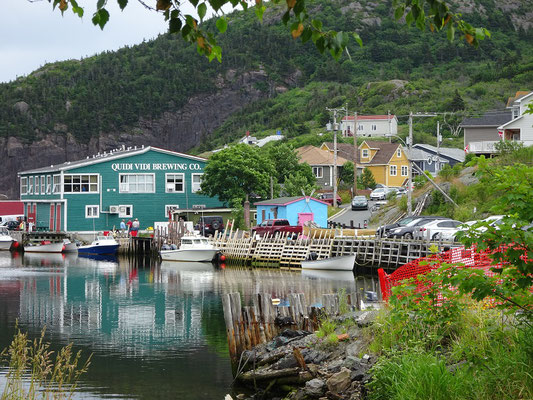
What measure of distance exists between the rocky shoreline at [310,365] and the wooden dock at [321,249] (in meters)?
26.7

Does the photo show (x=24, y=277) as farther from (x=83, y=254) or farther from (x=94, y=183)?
(x=94, y=183)

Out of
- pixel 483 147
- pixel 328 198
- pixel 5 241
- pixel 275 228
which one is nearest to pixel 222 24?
pixel 275 228

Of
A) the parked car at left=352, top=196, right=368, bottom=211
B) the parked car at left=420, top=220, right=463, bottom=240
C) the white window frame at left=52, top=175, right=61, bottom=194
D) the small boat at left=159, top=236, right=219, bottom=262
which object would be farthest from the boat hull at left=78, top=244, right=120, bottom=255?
the parked car at left=420, top=220, right=463, bottom=240

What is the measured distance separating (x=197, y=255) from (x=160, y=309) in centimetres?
2848

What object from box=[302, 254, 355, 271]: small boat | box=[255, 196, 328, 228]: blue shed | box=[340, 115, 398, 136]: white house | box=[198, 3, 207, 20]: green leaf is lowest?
box=[302, 254, 355, 271]: small boat

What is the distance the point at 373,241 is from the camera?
5278cm

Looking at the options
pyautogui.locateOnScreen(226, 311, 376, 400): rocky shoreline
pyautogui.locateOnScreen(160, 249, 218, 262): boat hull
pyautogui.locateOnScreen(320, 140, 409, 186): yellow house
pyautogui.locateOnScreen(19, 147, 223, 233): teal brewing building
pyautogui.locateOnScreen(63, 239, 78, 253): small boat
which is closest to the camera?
pyautogui.locateOnScreen(226, 311, 376, 400): rocky shoreline

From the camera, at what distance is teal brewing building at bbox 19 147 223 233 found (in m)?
82.1

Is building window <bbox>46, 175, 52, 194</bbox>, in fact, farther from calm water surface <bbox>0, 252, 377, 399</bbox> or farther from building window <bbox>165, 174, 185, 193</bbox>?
calm water surface <bbox>0, 252, 377, 399</bbox>

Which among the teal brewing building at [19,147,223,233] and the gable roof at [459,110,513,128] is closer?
the teal brewing building at [19,147,223,233]

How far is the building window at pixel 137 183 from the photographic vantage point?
3287 inches

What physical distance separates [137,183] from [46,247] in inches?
446

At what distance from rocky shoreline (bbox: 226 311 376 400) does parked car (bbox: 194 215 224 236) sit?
5277cm

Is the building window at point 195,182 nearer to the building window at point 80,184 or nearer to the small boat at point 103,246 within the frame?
the building window at point 80,184
